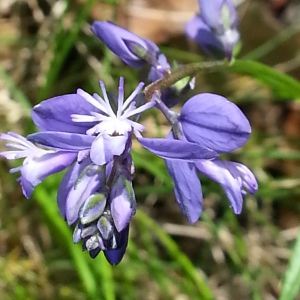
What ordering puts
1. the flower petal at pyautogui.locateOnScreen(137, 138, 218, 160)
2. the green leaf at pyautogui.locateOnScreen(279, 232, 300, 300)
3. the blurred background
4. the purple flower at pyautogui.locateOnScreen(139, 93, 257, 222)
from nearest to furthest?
1. the flower petal at pyautogui.locateOnScreen(137, 138, 218, 160)
2. the purple flower at pyautogui.locateOnScreen(139, 93, 257, 222)
3. the green leaf at pyautogui.locateOnScreen(279, 232, 300, 300)
4. the blurred background

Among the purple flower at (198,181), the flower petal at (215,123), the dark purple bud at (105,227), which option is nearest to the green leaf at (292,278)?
the purple flower at (198,181)

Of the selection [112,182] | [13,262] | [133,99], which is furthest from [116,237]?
[13,262]

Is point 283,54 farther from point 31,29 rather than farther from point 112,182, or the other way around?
point 112,182

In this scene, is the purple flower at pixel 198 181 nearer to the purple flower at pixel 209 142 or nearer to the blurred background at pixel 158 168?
the purple flower at pixel 209 142

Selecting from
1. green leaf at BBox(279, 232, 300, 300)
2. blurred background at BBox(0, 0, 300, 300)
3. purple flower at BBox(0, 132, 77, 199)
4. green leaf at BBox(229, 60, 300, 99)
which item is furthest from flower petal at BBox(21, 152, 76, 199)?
blurred background at BBox(0, 0, 300, 300)

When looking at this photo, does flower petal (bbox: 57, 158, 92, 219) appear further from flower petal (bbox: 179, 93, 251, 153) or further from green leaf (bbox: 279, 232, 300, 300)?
green leaf (bbox: 279, 232, 300, 300)

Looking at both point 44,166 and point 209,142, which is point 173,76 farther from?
point 44,166

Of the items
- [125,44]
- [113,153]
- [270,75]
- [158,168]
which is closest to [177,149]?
[113,153]
